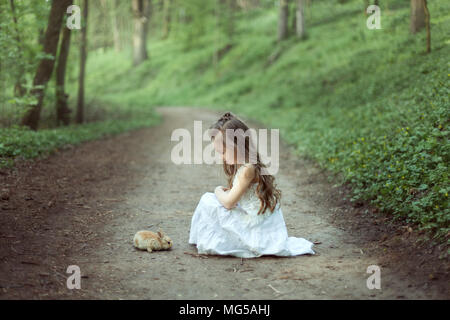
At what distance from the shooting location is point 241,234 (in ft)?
17.1

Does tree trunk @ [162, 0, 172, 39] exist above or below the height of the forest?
above

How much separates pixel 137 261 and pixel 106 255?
1.44 ft

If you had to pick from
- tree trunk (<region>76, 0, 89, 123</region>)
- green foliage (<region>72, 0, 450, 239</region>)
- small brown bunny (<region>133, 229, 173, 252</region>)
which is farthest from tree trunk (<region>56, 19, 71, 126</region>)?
small brown bunny (<region>133, 229, 173, 252</region>)

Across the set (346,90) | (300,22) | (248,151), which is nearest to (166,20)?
(300,22)

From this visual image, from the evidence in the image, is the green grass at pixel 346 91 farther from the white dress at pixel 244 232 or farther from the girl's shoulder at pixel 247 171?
the girl's shoulder at pixel 247 171

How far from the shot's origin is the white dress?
203 inches

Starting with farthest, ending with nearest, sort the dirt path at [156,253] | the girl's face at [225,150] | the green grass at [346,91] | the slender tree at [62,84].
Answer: the slender tree at [62,84]
the green grass at [346,91]
the girl's face at [225,150]
the dirt path at [156,253]

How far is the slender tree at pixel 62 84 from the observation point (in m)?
14.9

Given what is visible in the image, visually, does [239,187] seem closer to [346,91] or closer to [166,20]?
[346,91]

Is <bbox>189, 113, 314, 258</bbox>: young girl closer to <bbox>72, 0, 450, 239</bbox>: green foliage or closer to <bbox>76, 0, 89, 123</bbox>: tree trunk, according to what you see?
<bbox>72, 0, 450, 239</bbox>: green foliage

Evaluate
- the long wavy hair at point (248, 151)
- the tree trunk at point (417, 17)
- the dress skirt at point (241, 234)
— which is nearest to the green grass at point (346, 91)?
the tree trunk at point (417, 17)

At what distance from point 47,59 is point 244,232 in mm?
9887

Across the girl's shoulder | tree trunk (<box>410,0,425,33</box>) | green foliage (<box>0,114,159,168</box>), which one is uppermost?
tree trunk (<box>410,0,425,33</box>)

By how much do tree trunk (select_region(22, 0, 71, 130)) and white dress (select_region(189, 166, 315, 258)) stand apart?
868 cm
